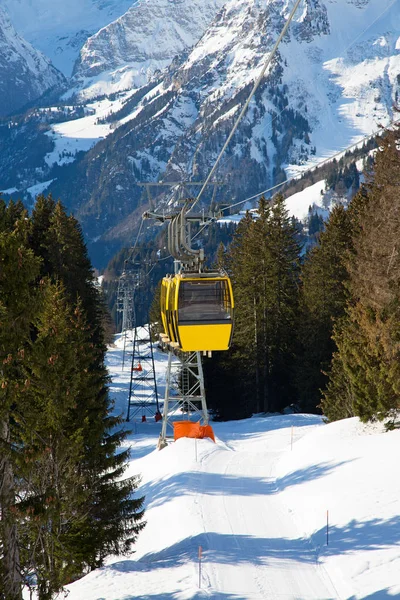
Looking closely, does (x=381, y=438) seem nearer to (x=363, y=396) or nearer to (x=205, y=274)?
(x=363, y=396)

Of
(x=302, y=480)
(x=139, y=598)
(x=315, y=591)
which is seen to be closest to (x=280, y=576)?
(x=315, y=591)

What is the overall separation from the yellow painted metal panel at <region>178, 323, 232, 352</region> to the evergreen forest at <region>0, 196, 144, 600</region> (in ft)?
9.89

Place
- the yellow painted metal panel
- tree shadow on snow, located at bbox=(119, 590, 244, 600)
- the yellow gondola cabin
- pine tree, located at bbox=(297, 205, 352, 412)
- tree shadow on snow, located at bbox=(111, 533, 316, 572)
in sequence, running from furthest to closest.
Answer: pine tree, located at bbox=(297, 205, 352, 412), the yellow painted metal panel, the yellow gondola cabin, tree shadow on snow, located at bbox=(111, 533, 316, 572), tree shadow on snow, located at bbox=(119, 590, 244, 600)

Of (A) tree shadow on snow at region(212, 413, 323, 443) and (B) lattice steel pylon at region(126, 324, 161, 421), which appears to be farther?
(B) lattice steel pylon at region(126, 324, 161, 421)

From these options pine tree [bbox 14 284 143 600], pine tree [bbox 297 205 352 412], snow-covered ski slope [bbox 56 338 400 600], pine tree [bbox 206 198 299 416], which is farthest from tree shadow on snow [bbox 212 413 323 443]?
pine tree [bbox 14 284 143 600]

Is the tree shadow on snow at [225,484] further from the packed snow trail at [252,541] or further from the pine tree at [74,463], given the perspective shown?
the pine tree at [74,463]

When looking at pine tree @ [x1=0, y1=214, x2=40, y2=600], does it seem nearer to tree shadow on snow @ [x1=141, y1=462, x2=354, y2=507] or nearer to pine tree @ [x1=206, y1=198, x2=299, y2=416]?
tree shadow on snow @ [x1=141, y1=462, x2=354, y2=507]

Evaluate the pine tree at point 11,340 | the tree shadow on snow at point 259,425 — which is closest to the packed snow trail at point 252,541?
the pine tree at point 11,340

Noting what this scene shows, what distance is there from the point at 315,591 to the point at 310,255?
3222cm

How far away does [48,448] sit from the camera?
43.9 feet

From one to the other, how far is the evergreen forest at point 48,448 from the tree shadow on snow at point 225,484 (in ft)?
8.08

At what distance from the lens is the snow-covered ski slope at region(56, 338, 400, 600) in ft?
51.4

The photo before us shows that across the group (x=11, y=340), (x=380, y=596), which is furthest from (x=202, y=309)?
(x=380, y=596)

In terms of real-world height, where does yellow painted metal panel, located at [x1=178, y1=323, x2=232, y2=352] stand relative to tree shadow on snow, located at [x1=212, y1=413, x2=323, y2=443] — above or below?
above
